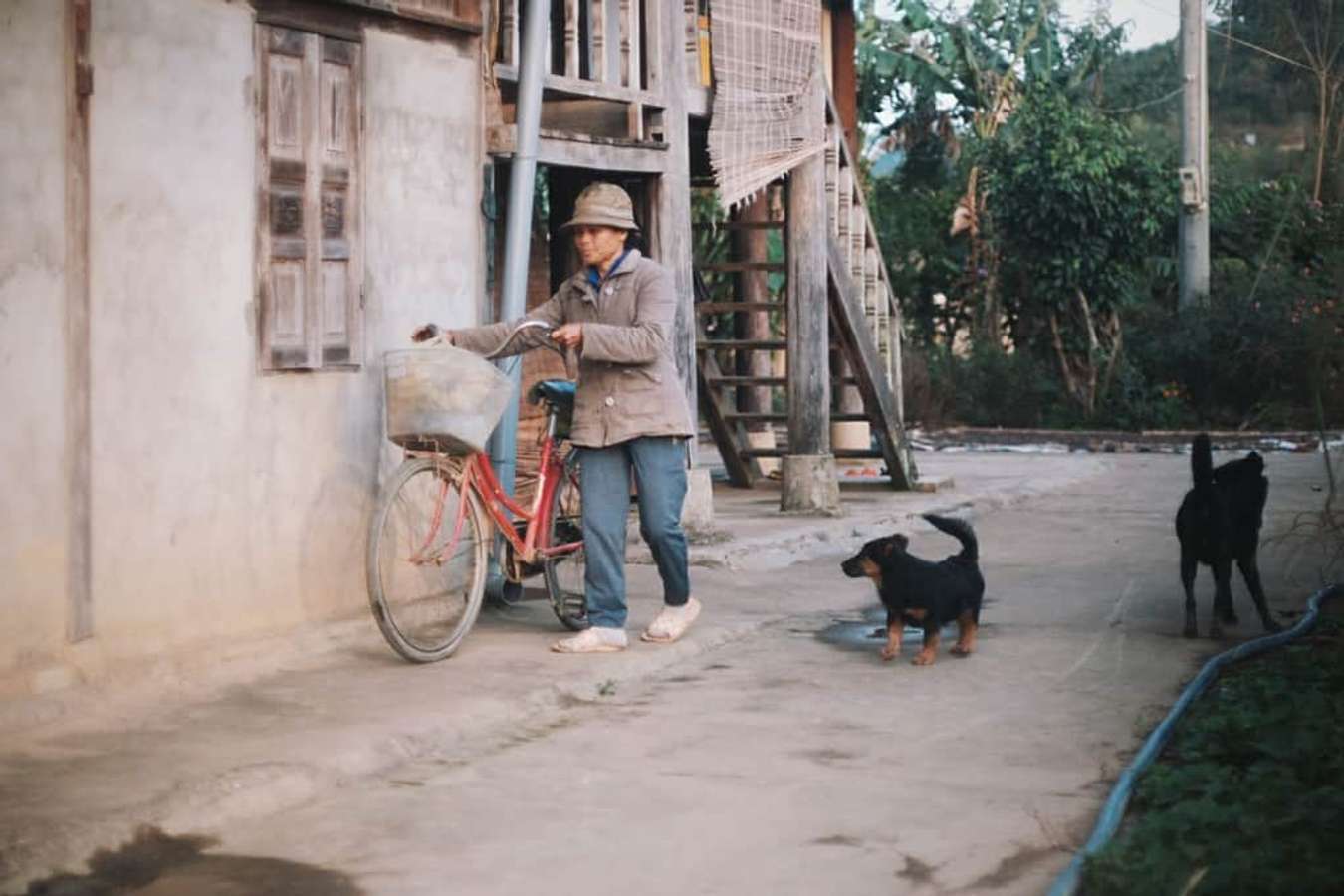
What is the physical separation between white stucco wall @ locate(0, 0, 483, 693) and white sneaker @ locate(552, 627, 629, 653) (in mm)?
1274

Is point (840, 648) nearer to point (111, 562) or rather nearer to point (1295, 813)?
point (111, 562)

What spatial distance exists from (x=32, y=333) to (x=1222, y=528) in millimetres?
5488

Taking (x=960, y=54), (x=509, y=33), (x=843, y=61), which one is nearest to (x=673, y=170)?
(x=509, y=33)

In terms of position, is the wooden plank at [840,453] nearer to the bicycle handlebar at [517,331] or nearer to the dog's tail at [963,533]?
the dog's tail at [963,533]

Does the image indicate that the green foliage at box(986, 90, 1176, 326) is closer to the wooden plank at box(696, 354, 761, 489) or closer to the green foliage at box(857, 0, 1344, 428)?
the green foliage at box(857, 0, 1344, 428)

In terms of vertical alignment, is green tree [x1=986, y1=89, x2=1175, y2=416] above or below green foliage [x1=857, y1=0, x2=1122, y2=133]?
below

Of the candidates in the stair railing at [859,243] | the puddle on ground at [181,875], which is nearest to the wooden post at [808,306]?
the stair railing at [859,243]

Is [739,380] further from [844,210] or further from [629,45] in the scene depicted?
[629,45]

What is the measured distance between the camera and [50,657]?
25.7ft

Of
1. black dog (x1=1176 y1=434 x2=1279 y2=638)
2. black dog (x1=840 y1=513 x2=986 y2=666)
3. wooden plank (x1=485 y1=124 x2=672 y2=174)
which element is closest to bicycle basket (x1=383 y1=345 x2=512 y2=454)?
black dog (x1=840 y1=513 x2=986 y2=666)

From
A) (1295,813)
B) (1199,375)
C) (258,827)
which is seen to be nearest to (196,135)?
(258,827)

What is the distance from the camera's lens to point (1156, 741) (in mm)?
Answer: 6922

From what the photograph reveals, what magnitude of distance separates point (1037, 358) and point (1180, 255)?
2296 millimetres

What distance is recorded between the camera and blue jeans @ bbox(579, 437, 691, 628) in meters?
9.17
